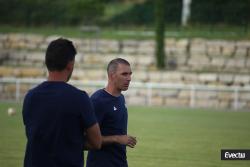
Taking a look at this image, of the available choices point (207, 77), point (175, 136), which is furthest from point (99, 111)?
point (207, 77)

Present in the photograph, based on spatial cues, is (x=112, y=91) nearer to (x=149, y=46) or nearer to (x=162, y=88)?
(x=162, y=88)

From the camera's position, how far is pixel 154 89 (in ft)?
95.5

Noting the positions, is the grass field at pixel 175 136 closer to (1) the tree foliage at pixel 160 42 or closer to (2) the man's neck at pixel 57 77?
(1) the tree foliage at pixel 160 42

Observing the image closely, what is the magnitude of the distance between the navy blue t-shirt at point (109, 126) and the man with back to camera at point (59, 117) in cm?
163

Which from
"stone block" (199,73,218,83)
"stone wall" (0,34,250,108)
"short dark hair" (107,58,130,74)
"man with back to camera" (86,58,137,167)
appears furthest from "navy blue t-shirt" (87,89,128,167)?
"stone block" (199,73,218,83)

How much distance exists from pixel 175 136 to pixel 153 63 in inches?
579

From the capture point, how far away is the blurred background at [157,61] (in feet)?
65.5

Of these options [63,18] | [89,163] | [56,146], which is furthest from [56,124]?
[63,18]

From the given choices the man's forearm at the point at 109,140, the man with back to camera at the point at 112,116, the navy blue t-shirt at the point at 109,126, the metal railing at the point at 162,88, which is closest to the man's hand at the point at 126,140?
the man's forearm at the point at 109,140

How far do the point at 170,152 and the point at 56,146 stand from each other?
9003 mm

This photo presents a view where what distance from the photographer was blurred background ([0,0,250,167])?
19969 millimetres

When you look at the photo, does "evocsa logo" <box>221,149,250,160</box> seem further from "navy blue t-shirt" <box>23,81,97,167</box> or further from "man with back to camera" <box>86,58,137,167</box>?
"navy blue t-shirt" <box>23,81,97,167</box>

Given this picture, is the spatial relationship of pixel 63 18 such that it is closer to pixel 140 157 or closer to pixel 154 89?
pixel 154 89

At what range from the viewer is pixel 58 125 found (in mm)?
6258
